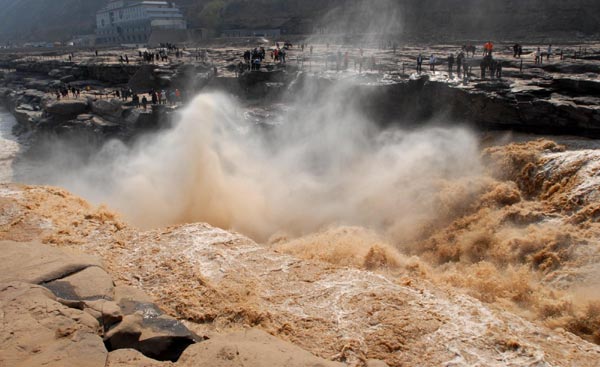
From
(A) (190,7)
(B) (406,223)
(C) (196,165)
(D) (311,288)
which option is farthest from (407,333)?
(A) (190,7)

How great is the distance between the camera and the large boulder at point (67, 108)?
34219 millimetres

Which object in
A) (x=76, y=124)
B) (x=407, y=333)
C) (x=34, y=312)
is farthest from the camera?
(x=76, y=124)

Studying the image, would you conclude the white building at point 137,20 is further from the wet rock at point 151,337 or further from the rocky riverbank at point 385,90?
the wet rock at point 151,337

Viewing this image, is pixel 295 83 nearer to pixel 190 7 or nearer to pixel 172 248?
pixel 172 248

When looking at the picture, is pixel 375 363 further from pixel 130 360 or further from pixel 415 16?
pixel 415 16

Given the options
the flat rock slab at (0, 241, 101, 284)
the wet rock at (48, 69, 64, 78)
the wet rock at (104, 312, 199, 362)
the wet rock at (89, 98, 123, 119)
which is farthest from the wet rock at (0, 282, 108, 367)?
the wet rock at (48, 69, 64, 78)

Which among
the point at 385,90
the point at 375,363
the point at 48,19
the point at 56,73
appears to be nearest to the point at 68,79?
the point at 56,73

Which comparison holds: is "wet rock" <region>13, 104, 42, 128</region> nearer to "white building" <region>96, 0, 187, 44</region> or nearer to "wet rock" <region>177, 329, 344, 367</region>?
"wet rock" <region>177, 329, 344, 367</region>

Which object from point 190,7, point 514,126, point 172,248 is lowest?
point 172,248

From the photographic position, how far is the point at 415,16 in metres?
61.2

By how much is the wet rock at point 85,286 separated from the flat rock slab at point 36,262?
22 cm

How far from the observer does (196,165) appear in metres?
22.4

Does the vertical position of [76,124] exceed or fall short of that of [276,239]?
it exceeds it

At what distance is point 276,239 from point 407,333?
9.13m
